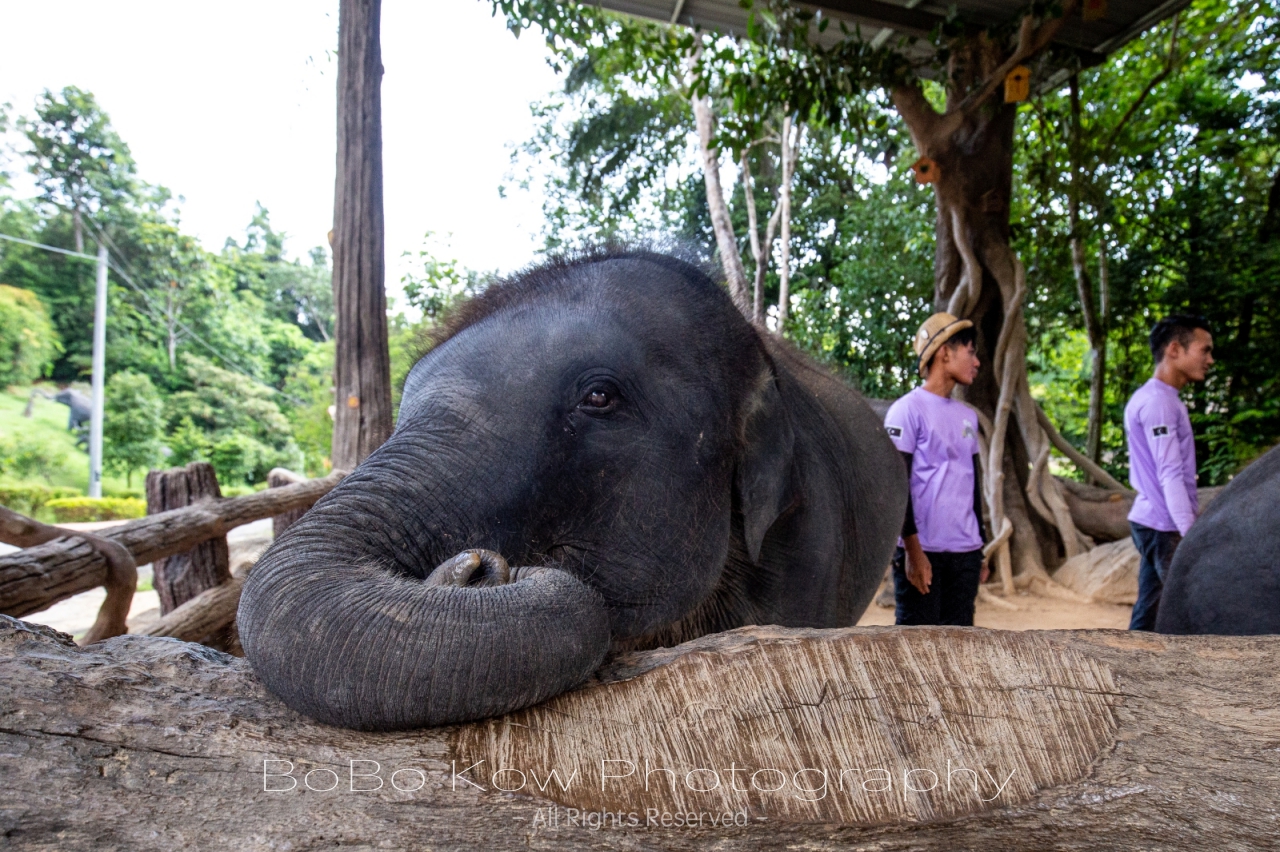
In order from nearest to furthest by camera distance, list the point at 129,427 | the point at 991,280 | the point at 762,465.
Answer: the point at 762,465 → the point at 991,280 → the point at 129,427

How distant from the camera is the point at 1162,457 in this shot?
417cm

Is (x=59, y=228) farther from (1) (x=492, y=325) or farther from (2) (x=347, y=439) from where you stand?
(1) (x=492, y=325)

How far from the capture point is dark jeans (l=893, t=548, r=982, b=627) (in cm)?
378

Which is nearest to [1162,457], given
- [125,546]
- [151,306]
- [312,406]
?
[125,546]

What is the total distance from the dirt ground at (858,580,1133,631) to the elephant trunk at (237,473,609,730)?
579cm

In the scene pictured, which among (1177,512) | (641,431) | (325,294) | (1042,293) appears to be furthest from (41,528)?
(325,294)

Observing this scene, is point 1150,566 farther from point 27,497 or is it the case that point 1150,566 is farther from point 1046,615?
point 27,497

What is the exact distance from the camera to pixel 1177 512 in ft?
13.5

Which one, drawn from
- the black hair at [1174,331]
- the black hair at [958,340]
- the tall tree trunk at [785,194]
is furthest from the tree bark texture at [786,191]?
the black hair at [958,340]

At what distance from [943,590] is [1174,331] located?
196cm

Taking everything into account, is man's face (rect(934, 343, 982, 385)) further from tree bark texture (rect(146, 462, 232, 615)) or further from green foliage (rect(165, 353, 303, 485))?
green foliage (rect(165, 353, 303, 485))

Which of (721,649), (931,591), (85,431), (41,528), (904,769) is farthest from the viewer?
(85,431)

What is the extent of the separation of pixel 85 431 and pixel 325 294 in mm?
14497

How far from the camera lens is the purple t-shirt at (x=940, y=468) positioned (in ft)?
12.2
